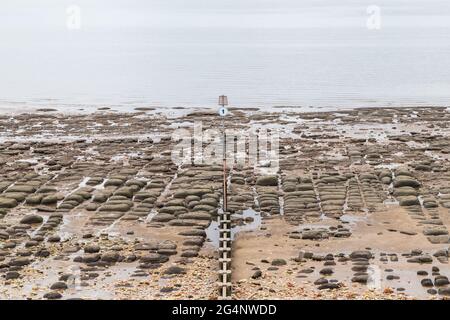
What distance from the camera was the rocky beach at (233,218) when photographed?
22.9 metres

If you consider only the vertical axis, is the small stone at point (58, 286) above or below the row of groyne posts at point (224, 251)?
below

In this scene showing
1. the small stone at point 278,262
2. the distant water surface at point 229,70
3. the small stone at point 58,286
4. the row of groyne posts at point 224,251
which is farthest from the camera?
the distant water surface at point 229,70

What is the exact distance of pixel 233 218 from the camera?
2966 centimetres

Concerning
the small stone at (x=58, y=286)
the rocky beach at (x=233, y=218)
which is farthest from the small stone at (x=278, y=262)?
the small stone at (x=58, y=286)

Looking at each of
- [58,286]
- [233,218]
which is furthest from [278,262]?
[58,286]

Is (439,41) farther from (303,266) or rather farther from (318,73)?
(303,266)

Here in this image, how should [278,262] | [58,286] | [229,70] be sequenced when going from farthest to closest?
[229,70] < [278,262] < [58,286]

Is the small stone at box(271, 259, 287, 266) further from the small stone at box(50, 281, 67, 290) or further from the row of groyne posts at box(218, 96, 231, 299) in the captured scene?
the small stone at box(50, 281, 67, 290)

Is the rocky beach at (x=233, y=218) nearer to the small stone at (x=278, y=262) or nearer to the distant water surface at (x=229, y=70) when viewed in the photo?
the small stone at (x=278, y=262)

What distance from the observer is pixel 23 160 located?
40.4 m

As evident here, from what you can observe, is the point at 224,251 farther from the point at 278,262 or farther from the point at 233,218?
the point at 233,218

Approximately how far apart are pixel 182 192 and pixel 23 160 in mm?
11615

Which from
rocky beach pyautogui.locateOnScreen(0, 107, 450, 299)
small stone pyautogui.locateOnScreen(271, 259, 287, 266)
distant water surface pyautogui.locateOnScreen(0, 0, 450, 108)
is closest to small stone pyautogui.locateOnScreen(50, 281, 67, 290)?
rocky beach pyautogui.locateOnScreen(0, 107, 450, 299)
